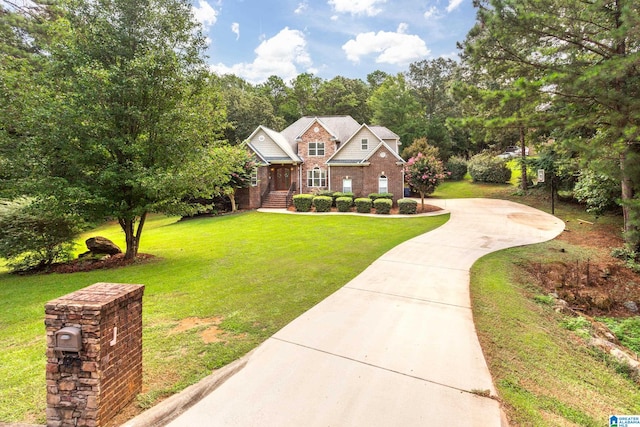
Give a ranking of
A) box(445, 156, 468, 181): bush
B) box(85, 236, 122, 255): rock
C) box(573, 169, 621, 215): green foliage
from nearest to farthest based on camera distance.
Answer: box(85, 236, 122, 255): rock → box(573, 169, 621, 215): green foliage → box(445, 156, 468, 181): bush

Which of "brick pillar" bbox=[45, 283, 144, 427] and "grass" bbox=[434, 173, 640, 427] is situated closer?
"brick pillar" bbox=[45, 283, 144, 427]

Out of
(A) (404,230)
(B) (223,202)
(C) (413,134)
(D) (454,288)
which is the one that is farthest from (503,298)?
(C) (413,134)

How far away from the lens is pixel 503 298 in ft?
19.3

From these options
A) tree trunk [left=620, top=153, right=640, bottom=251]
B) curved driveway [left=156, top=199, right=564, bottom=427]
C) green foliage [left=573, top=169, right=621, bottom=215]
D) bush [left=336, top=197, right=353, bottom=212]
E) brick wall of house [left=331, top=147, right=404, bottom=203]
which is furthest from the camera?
brick wall of house [left=331, top=147, right=404, bottom=203]

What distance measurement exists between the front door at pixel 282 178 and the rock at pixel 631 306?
2115 cm

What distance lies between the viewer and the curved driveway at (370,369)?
2803 millimetres

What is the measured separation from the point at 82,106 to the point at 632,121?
13532mm

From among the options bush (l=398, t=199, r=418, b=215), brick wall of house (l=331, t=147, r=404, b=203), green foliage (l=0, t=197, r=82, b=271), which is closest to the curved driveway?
green foliage (l=0, t=197, r=82, b=271)

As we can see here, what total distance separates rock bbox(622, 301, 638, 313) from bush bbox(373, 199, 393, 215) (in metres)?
12.5

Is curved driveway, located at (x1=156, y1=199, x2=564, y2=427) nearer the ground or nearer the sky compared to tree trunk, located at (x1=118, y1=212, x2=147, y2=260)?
nearer the ground

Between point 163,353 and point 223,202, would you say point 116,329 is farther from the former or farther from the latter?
point 223,202

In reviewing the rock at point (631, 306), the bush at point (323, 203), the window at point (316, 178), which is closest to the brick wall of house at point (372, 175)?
the window at point (316, 178)

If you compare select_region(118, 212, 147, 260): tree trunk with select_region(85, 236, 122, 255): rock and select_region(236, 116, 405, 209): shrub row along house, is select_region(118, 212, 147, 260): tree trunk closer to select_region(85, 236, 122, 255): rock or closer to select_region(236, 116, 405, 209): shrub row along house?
select_region(85, 236, 122, 255): rock

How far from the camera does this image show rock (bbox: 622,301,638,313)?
22.1 feet
